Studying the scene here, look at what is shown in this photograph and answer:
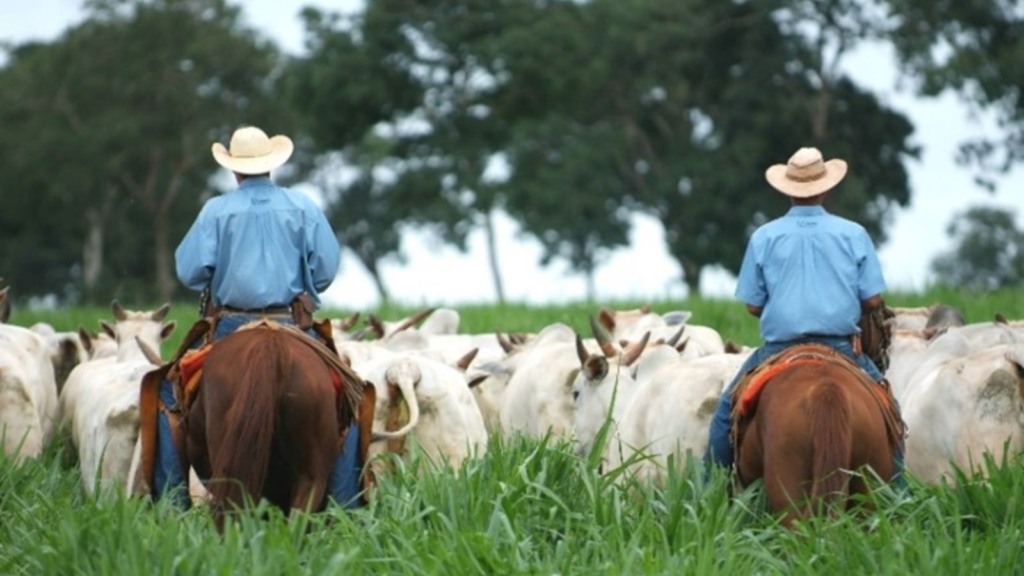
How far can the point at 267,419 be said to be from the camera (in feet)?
32.6

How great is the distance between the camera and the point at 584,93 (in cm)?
4981

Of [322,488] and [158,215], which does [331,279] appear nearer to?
[322,488]

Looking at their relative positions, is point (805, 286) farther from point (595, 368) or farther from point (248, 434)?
point (595, 368)

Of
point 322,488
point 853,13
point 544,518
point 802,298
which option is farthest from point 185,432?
point 853,13

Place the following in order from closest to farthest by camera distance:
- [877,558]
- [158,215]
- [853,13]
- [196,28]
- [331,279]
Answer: [877,558] → [331,279] → [853,13] → [158,215] → [196,28]

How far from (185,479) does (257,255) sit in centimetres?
109

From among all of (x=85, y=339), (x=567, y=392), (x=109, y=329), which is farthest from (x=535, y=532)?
(x=85, y=339)

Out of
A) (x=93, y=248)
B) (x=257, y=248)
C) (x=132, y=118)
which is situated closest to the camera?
(x=257, y=248)

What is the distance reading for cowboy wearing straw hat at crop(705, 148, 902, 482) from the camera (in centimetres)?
1056

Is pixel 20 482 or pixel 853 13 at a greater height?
pixel 853 13

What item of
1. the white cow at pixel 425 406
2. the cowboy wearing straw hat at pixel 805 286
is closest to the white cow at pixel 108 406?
the white cow at pixel 425 406

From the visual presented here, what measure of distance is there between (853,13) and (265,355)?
36.3 metres

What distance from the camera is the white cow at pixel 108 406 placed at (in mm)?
12781

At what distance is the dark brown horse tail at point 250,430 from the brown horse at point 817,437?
81.9 inches
